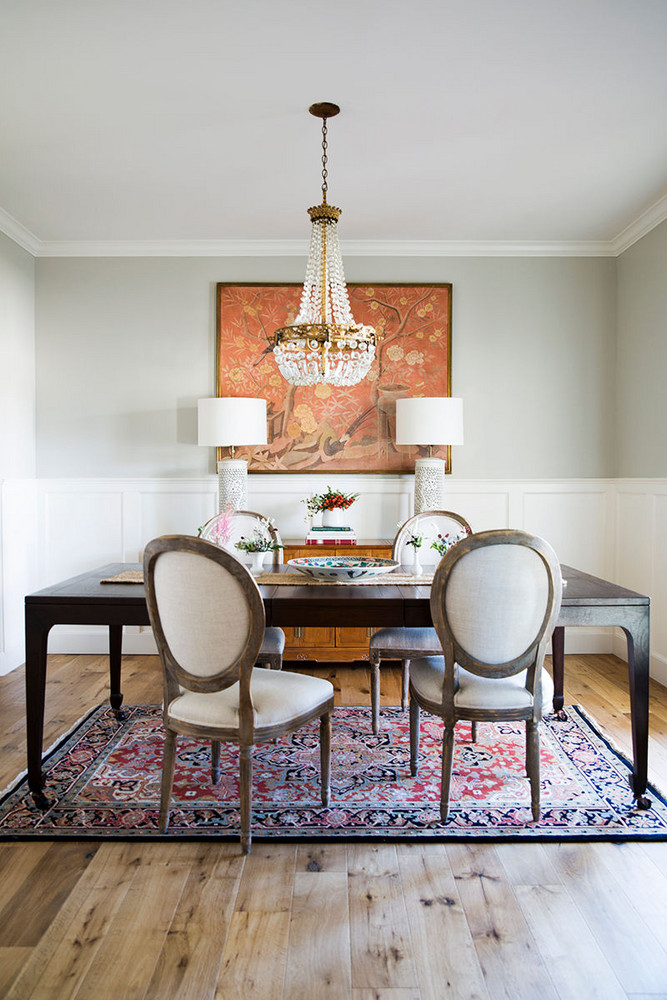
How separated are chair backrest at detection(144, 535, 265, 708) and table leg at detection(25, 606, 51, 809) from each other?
0.55 metres

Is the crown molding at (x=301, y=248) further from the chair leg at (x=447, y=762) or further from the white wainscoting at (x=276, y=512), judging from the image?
the chair leg at (x=447, y=762)

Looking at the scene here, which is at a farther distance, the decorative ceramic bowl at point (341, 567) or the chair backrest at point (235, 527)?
the chair backrest at point (235, 527)

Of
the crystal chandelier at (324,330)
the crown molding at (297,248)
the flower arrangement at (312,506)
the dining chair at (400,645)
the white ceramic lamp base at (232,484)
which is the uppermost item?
the crown molding at (297,248)

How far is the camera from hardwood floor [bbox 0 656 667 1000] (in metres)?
1.61

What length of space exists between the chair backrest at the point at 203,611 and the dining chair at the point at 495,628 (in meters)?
0.61

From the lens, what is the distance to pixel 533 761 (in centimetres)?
231

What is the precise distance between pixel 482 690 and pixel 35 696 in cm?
154

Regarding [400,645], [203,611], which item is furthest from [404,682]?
[203,611]

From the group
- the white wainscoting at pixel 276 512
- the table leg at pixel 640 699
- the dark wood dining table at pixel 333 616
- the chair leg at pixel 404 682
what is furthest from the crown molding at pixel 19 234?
the table leg at pixel 640 699

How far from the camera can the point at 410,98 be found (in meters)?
2.78

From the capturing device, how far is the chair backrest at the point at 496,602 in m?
2.17

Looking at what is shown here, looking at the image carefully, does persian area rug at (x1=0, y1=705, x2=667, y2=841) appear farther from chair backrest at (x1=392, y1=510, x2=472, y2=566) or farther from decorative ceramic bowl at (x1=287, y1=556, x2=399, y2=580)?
chair backrest at (x1=392, y1=510, x2=472, y2=566)

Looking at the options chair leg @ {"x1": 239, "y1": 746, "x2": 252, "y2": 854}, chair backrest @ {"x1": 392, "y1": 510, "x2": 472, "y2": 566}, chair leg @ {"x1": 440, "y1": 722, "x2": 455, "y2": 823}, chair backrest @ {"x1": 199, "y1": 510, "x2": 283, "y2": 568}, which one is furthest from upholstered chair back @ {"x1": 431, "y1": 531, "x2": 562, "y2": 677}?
chair backrest @ {"x1": 199, "y1": 510, "x2": 283, "y2": 568}

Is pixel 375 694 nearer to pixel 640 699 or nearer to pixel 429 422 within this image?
pixel 640 699
